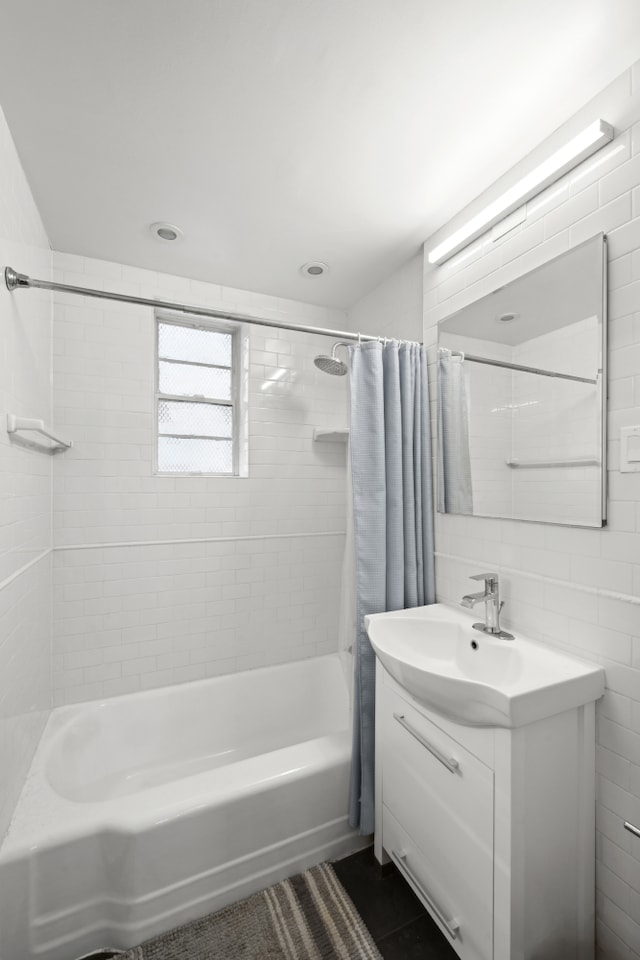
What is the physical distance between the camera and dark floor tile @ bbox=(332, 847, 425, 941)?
140cm

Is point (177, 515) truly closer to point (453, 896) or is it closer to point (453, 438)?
point (453, 438)

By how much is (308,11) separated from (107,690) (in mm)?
2662

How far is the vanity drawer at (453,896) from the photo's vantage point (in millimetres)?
1100

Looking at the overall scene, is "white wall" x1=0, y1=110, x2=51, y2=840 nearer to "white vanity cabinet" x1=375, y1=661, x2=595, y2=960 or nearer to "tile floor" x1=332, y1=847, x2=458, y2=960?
"tile floor" x1=332, y1=847, x2=458, y2=960

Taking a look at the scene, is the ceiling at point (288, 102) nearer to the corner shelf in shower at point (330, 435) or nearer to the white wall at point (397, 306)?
the white wall at point (397, 306)

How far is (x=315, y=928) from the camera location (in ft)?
4.53

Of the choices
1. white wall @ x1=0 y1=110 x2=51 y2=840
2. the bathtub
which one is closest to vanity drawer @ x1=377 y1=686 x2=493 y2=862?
the bathtub

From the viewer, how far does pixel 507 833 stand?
1028mm

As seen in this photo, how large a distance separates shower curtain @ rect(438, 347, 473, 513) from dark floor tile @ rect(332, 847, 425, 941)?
4.49ft

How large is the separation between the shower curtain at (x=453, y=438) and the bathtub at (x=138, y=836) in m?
1.09

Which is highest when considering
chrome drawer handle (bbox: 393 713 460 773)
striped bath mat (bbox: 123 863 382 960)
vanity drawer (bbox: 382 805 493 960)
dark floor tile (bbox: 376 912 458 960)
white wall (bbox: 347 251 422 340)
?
white wall (bbox: 347 251 422 340)

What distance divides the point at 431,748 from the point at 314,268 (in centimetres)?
217

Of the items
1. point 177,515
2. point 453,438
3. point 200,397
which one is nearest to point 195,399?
point 200,397

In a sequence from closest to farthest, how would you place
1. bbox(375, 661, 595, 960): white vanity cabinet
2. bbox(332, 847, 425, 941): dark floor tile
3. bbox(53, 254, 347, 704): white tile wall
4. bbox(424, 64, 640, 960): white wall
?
bbox(375, 661, 595, 960): white vanity cabinet → bbox(424, 64, 640, 960): white wall → bbox(332, 847, 425, 941): dark floor tile → bbox(53, 254, 347, 704): white tile wall
